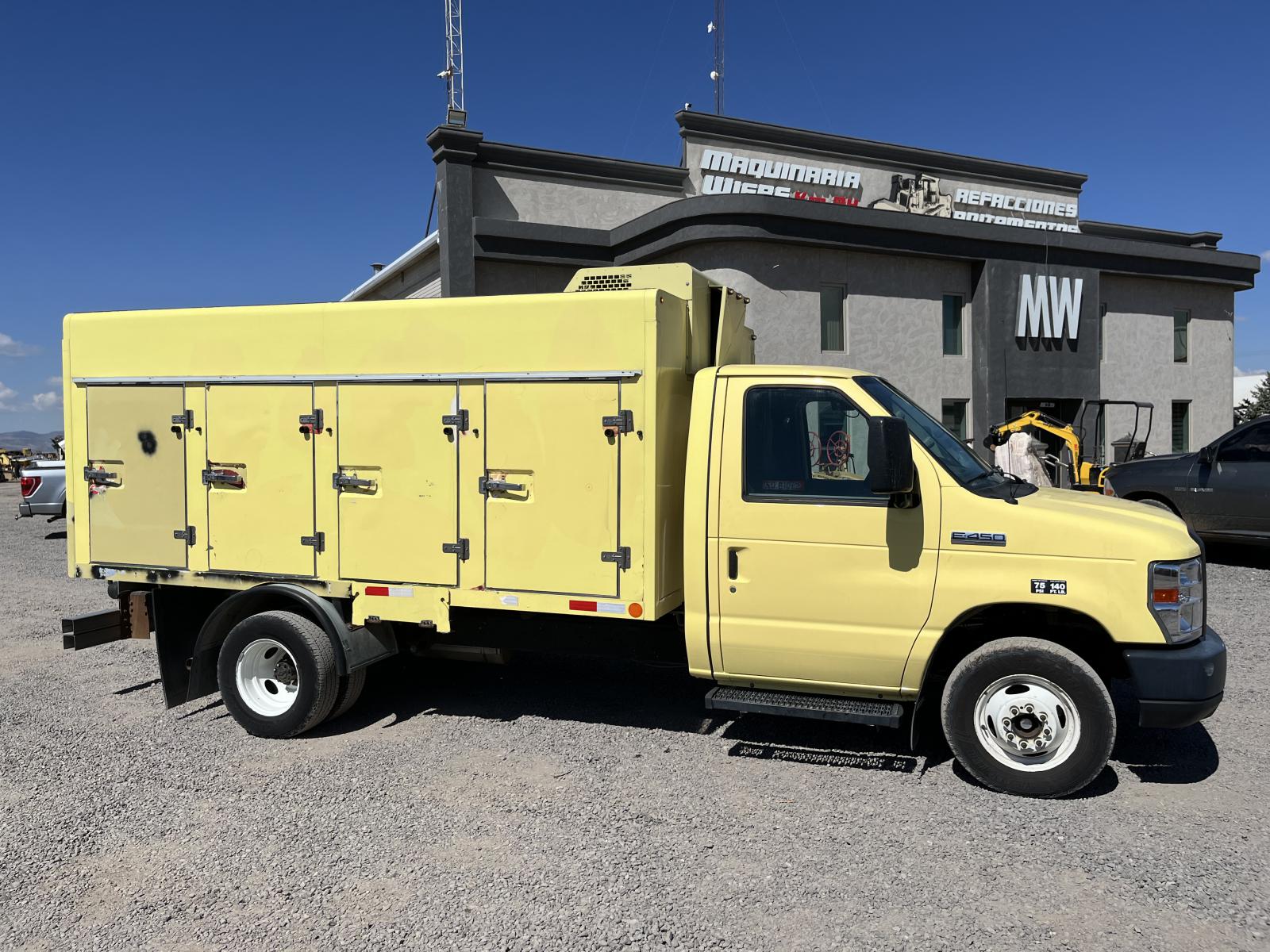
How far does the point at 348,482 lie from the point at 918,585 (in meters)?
3.39

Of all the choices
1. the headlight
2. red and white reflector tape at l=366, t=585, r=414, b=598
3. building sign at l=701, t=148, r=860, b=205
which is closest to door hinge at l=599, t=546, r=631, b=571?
red and white reflector tape at l=366, t=585, r=414, b=598

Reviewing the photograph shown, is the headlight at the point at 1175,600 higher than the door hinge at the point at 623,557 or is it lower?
lower

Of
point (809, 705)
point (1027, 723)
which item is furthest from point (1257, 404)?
point (809, 705)

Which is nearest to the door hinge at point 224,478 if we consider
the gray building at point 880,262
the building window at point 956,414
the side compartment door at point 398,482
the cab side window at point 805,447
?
the side compartment door at point 398,482

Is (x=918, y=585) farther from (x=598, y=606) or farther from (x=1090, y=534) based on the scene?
(x=598, y=606)

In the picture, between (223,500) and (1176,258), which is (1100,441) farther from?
(223,500)

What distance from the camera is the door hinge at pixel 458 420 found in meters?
5.29

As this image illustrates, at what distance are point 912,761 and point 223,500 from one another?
4.54 meters

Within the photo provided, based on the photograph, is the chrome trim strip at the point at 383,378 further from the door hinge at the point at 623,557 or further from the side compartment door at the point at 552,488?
the door hinge at the point at 623,557

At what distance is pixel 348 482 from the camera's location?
18.1 ft

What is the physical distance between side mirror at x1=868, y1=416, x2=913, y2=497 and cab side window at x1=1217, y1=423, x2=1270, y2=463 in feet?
29.3

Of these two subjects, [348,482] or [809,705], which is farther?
[348,482]

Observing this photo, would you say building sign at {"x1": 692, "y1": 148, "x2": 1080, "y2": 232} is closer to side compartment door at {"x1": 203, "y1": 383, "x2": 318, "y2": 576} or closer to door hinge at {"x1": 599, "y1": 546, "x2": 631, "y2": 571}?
side compartment door at {"x1": 203, "y1": 383, "x2": 318, "y2": 576}

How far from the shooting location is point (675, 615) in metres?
5.32
